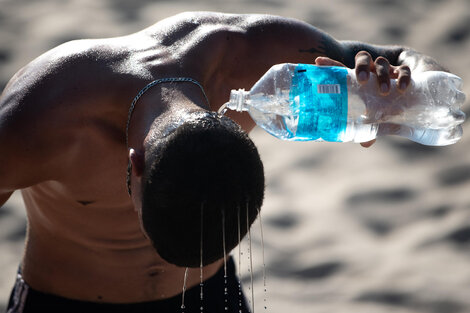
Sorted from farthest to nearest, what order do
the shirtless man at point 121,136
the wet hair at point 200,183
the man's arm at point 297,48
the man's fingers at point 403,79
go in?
the man's arm at point 297,48 < the man's fingers at point 403,79 < the shirtless man at point 121,136 < the wet hair at point 200,183

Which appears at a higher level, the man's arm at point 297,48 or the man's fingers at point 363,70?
the man's arm at point 297,48

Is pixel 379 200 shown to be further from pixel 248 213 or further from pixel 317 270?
pixel 248 213

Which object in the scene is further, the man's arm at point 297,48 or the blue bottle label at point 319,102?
the man's arm at point 297,48

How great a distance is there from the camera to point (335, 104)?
2059mm

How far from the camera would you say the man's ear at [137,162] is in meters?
1.85

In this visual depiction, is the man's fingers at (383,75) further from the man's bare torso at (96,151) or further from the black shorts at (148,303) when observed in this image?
the black shorts at (148,303)

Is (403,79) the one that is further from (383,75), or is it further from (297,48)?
(297,48)

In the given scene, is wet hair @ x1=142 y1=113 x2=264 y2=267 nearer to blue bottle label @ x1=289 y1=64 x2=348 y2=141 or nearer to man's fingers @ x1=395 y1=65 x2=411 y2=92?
blue bottle label @ x1=289 y1=64 x2=348 y2=141

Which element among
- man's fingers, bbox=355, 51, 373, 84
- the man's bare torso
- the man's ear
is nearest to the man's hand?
man's fingers, bbox=355, 51, 373, 84

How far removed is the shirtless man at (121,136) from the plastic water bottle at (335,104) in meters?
0.07

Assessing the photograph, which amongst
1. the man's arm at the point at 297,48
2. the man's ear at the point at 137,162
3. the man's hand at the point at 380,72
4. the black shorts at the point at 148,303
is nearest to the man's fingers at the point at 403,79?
the man's hand at the point at 380,72

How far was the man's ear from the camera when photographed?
185 cm

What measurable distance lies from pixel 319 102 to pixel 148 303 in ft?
3.18

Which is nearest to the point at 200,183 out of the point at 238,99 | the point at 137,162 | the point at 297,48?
the point at 137,162
